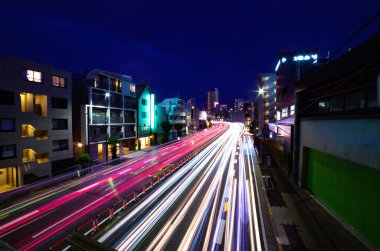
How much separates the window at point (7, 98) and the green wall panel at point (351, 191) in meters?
28.0

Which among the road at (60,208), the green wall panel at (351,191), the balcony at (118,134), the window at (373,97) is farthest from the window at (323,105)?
the balcony at (118,134)

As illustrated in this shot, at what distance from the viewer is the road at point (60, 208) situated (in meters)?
9.47

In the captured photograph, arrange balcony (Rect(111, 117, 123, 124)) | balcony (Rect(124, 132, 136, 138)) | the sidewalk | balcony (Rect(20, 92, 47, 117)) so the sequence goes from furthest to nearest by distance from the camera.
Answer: balcony (Rect(124, 132, 136, 138))
balcony (Rect(111, 117, 123, 124))
balcony (Rect(20, 92, 47, 117))
the sidewalk

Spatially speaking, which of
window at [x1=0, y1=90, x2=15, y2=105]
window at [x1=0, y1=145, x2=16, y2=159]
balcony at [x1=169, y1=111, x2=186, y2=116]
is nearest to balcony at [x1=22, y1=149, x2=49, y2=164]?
window at [x1=0, y1=145, x2=16, y2=159]

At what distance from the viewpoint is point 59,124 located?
2398cm

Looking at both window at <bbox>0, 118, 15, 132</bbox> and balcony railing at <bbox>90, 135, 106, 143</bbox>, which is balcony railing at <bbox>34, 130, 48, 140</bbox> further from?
balcony railing at <bbox>90, 135, 106, 143</bbox>

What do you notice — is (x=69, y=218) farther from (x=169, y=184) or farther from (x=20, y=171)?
(x=20, y=171)

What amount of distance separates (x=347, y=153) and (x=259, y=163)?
16.2 meters

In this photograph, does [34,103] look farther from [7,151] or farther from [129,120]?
[129,120]

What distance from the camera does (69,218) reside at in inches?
441

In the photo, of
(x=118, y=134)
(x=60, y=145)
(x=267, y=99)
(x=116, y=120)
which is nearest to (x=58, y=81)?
A: (x=60, y=145)

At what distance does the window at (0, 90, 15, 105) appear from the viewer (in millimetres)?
17844

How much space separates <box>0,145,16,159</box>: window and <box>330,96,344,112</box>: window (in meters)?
28.2

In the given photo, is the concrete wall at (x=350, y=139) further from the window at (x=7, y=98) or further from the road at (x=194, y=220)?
the window at (x=7, y=98)
